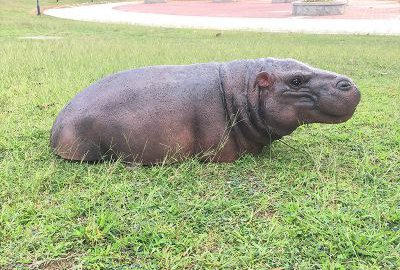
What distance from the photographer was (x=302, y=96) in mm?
3756

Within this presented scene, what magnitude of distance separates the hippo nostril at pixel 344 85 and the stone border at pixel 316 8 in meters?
21.7

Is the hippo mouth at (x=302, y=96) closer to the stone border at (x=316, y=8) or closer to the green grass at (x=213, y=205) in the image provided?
the green grass at (x=213, y=205)

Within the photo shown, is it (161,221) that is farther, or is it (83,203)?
(83,203)

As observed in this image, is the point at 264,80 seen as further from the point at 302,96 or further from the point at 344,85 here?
the point at 344,85

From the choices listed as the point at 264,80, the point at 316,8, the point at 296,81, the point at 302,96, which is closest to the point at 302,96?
the point at 302,96

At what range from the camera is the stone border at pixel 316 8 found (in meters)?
24.0

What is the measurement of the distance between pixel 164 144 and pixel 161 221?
0.96 metres

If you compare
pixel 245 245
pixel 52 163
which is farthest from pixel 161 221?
pixel 52 163

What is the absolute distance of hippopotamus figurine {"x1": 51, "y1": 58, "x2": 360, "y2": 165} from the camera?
3.78 meters

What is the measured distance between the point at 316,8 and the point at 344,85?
22.0 metres

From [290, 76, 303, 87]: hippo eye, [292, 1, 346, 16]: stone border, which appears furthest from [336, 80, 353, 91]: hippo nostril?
[292, 1, 346, 16]: stone border

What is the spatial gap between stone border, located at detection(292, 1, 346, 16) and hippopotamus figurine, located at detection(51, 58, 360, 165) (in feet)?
70.4

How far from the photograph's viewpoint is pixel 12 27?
55.1 feet

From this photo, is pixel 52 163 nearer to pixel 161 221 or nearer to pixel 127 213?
pixel 127 213
